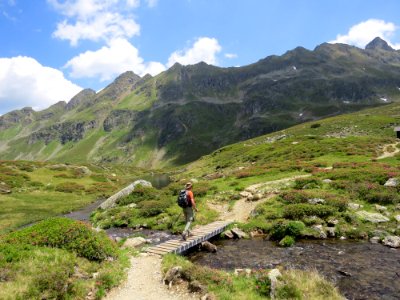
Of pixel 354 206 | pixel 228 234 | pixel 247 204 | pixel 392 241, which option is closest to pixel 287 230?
pixel 228 234

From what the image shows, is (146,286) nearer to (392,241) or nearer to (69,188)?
(392,241)

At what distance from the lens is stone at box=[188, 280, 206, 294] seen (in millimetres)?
13141

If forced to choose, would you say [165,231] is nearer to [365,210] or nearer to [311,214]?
[311,214]

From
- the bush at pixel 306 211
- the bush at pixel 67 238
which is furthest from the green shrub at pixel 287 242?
the bush at pixel 67 238

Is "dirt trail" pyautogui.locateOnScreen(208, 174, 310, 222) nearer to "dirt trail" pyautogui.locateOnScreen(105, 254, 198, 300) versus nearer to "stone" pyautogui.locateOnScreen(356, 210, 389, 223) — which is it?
"stone" pyautogui.locateOnScreen(356, 210, 389, 223)

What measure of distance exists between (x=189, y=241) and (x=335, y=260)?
901cm

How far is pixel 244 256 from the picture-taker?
20297 mm

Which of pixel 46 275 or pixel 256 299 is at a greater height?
pixel 46 275

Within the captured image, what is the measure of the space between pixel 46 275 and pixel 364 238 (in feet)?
66.1

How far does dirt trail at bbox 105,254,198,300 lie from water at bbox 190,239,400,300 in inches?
176

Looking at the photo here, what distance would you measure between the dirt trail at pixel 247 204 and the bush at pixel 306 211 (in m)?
4.19

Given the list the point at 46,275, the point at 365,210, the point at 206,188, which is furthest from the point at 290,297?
the point at 206,188

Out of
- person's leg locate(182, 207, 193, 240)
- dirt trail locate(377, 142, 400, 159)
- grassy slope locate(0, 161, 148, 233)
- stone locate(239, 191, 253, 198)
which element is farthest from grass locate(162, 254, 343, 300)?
dirt trail locate(377, 142, 400, 159)

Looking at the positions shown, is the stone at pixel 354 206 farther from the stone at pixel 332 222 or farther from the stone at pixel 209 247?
the stone at pixel 209 247
